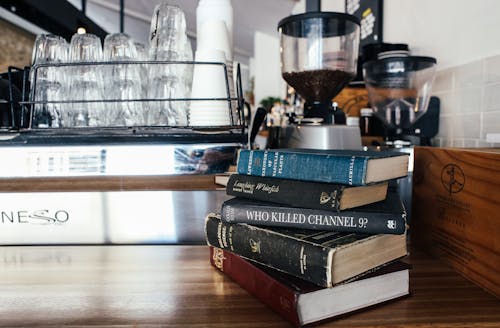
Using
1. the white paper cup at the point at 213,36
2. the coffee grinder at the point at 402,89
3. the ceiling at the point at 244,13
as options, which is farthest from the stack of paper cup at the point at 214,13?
the ceiling at the point at 244,13

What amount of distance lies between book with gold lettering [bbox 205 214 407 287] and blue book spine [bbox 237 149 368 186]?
66mm

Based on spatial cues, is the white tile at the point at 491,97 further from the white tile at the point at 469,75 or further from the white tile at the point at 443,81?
the white tile at the point at 443,81

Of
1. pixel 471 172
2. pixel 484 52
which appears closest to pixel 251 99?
pixel 484 52

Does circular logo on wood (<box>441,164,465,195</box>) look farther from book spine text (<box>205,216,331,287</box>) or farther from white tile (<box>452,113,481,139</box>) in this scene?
white tile (<box>452,113,481,139</box>)

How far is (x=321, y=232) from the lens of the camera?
485mm

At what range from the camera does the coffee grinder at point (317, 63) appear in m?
0.81

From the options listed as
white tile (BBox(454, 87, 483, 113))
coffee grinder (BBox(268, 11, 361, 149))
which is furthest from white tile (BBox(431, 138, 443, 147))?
coffee grinder (BBox(268, 11, 361, 149))

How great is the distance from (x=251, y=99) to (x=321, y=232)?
8.52m

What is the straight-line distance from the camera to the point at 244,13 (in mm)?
5656

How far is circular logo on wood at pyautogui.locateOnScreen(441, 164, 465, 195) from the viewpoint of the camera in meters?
0.59

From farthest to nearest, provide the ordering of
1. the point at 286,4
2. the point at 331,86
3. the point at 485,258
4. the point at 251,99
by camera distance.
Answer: the point at 251,99 < the point at 286,4 < the point at 331,86 < the point at 485,258

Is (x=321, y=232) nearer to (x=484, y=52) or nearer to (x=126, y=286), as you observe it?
(x=126, y=286)

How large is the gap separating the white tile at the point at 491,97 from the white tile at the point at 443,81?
0.63 feet

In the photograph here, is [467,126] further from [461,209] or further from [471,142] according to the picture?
[461,209]
